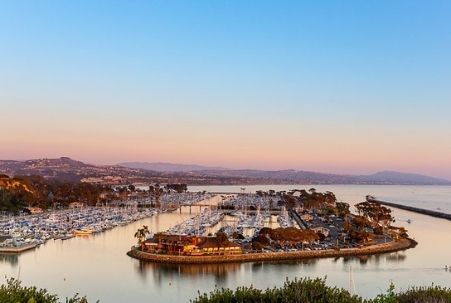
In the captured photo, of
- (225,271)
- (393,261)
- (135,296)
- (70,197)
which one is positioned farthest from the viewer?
(70,197)

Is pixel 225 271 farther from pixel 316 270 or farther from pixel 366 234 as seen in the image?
pixel 366 234

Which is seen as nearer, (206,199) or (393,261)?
(393,261)

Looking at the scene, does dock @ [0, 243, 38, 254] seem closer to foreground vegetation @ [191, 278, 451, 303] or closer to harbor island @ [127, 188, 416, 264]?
harbor island @ [127, 188, 416, 264]

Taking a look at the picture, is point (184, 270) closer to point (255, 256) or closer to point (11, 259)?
point (255, 256)

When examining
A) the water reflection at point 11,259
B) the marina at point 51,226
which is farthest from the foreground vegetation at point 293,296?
the marina at point 51,226

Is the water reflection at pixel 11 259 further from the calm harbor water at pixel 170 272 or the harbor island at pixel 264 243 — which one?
the harbor island at pixel 264 243

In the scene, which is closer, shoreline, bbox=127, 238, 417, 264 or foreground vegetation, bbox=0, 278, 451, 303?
foreground vegetation, bbox=0, 278, 451, 303

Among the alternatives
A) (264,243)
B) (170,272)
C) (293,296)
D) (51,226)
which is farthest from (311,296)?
(51,226)

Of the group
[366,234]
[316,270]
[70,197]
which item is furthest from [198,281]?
[70,197]

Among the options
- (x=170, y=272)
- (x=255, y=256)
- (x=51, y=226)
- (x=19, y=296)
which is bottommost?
(x=170, y=272)

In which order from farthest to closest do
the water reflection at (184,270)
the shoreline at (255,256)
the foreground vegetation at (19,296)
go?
the shoreline at (255,256), the water reflection at (184,270), the foreground vegetation at (19,296)

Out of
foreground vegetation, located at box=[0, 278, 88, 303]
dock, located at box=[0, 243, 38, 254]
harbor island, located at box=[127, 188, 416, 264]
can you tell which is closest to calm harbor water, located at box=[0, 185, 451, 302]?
dock, located at box=[0, 243, 38, 254]
